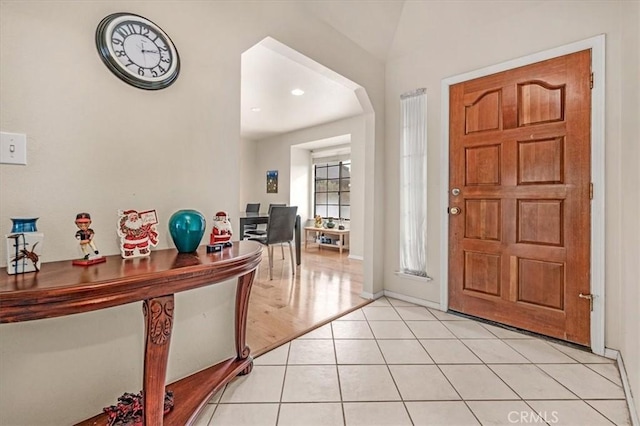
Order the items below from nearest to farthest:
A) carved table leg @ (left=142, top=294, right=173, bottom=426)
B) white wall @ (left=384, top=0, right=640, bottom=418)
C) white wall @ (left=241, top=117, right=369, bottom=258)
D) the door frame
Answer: carved table leg @ (left=142, top=294, right=173, bottom=426)
white wall @ (left=384, top=0, right=640, bottom=418)
the door frame
white wall @ (left=241, top=117, right=369, bottom=258)

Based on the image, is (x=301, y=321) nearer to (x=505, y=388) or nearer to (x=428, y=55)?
(x=505, y=388)

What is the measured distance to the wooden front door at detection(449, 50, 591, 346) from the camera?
1.87 m

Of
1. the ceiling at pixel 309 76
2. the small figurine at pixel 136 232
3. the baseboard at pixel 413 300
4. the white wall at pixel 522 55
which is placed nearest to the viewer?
the small figurine at pixel 136 232

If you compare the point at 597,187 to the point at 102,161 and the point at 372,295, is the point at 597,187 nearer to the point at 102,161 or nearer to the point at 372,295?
the point at 372,295

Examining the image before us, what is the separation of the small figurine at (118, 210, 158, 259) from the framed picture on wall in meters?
5.09

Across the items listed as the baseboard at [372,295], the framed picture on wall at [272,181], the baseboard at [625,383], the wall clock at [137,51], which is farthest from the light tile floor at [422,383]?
the framed picture on wall at [272,181]

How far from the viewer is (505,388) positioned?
146 centimetres

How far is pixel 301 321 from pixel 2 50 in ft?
7.04

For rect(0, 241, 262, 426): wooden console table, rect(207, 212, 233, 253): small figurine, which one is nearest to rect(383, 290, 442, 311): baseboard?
rect(0, 241, 262, 426): wooden console table

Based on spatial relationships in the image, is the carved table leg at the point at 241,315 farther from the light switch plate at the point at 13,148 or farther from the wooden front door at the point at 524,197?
the wooden front door at the point at 524,197

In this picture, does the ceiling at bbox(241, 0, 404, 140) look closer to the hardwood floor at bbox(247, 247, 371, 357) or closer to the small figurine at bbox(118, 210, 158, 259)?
the small figurine at bbox(118, 210, 158, 259)

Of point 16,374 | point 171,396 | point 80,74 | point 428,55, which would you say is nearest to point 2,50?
point 80,74

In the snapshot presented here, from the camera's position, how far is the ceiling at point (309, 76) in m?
2.26

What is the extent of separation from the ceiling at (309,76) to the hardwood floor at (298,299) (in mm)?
2003
